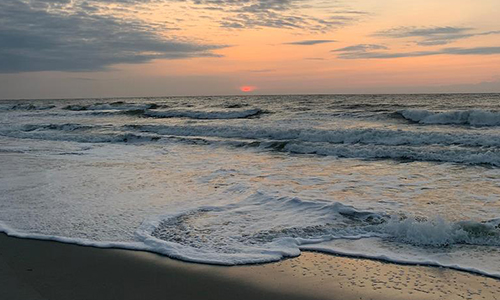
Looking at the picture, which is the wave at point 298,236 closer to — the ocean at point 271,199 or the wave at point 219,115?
the ocean at point 271,199

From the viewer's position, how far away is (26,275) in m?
4.46

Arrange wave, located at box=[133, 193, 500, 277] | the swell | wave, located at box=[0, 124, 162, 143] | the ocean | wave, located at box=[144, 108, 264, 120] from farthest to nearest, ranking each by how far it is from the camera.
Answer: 1. wave, located at box=[144, 108, 264, 120]
2. wave, located at box=[0, 124, 162, 143]
3. the swell
4. the ocean
5. wave, located at box=[133, 193, 500, 277]

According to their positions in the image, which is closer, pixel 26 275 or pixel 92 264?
pixel 26 275

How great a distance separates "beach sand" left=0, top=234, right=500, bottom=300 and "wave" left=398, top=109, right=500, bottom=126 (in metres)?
18.8

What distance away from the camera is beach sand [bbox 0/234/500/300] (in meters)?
4.03

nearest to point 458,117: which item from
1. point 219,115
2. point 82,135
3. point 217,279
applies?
point 219,115

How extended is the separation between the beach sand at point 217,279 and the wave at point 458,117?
1879cm

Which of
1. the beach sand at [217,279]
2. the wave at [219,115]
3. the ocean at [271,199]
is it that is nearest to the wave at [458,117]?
the ocean at [271,199]

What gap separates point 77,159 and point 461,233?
37.8 feet

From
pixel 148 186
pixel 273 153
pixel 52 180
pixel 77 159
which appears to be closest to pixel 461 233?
pixel 148 186

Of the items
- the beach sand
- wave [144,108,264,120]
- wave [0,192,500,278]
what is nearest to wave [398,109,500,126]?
wave [144,108,264,120]

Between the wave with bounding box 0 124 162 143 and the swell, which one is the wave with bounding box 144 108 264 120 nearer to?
the swell

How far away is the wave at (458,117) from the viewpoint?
20739 mm

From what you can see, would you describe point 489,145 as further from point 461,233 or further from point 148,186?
point 148,186
